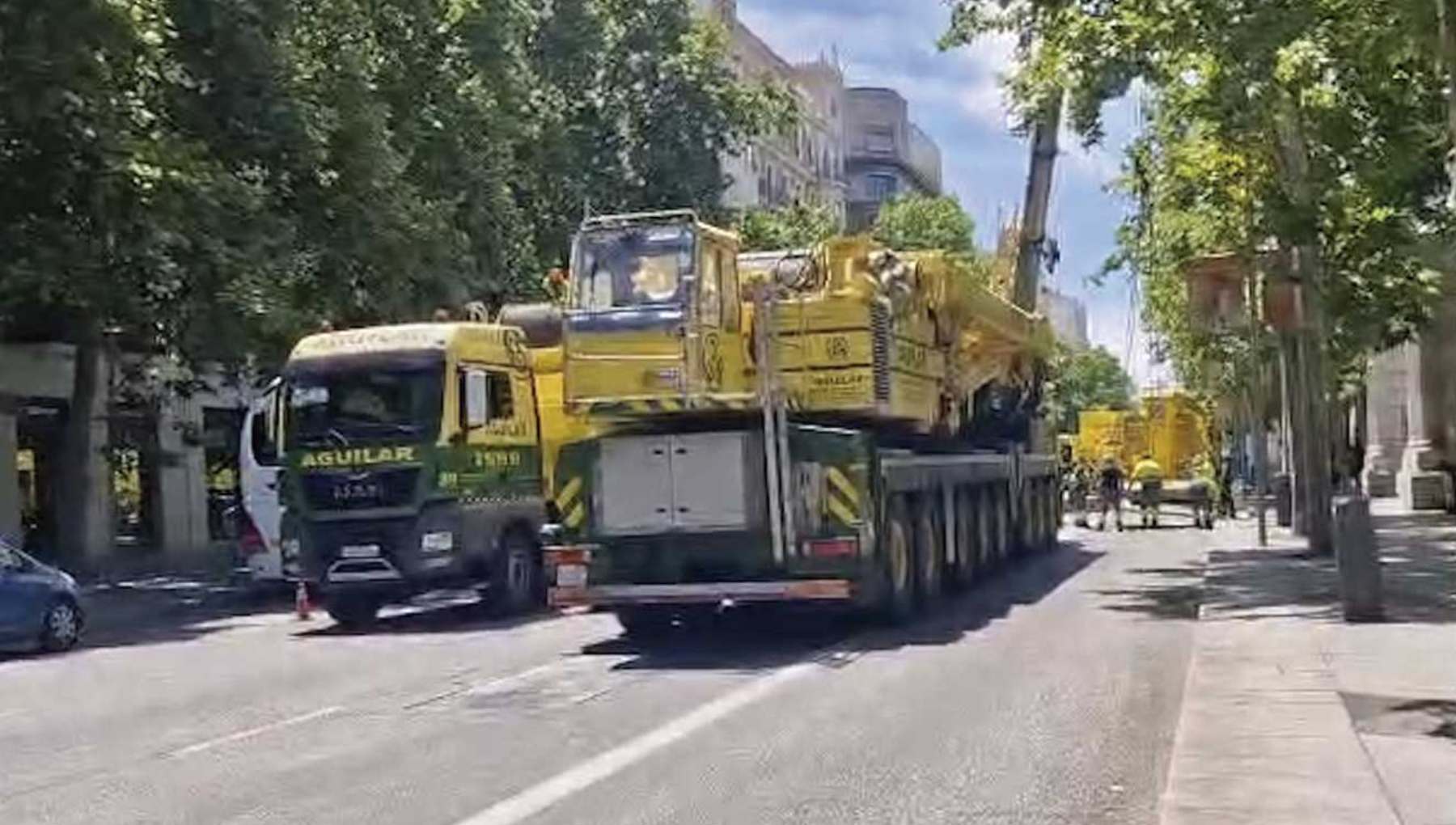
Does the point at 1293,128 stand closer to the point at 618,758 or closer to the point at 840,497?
the point at 840,497

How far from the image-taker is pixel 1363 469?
170 feet

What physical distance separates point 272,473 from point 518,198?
17631 millimetres

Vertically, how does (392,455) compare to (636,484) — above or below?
above

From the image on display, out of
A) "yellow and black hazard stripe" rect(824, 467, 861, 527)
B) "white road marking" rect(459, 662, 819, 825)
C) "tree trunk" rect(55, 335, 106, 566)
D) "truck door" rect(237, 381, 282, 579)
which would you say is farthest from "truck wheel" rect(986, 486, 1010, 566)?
"tree trunk" rect(55, 335, 106, 566)

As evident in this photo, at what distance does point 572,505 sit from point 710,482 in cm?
131

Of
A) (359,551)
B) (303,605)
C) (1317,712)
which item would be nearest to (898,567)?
(359,551)

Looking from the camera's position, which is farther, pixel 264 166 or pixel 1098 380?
pixel 1098 380

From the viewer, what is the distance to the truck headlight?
2241 centimetres

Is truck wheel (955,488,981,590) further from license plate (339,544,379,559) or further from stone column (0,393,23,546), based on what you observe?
stone column (0,393,23,546)

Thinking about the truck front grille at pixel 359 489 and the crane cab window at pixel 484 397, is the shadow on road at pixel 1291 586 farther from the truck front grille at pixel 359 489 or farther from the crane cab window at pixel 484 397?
the truck front grille at pixel 359 489

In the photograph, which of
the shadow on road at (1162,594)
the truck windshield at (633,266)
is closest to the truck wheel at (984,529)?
the shadow on road at (1162,594)

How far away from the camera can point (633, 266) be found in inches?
738

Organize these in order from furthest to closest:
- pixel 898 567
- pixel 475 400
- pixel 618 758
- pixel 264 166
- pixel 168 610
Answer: pixel 264 166 < pixel 168 610 < pixel 475 400 < pixel 898 567 < pixel 618 758

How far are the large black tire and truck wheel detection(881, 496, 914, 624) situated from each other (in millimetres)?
9387
